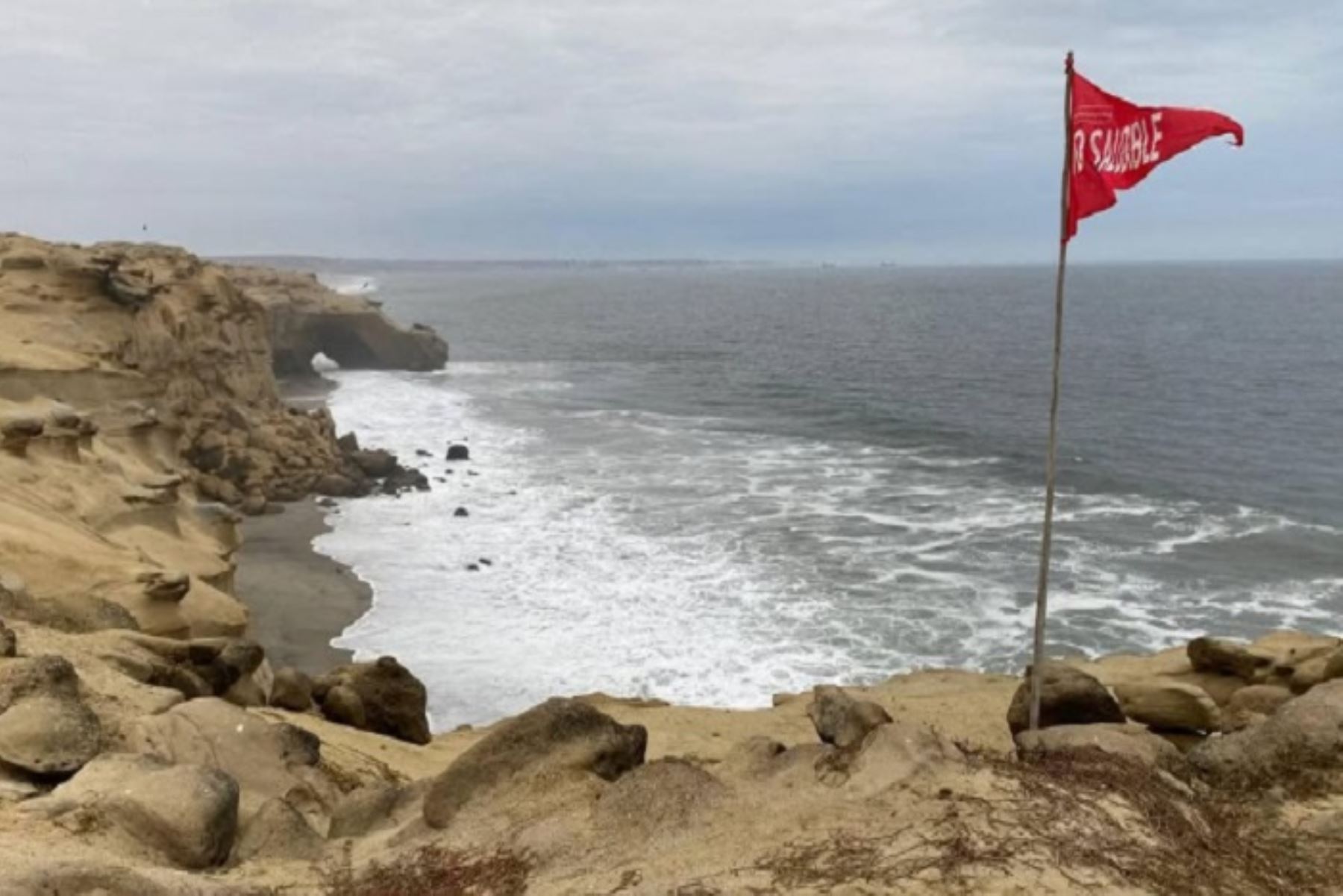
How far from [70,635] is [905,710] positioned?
12036 mm

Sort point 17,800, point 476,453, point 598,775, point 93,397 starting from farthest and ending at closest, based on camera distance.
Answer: point 476,453 < point 93,397 < point 598,775 < point 17,800

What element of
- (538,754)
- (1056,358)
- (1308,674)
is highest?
(1056,358)

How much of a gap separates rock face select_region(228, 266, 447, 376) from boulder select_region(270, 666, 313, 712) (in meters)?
55.7

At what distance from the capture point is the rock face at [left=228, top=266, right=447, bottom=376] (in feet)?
237

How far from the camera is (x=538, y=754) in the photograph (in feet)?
36.7

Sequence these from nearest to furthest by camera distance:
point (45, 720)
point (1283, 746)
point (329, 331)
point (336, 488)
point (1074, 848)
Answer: point (1074, 848) < point (45, 720) < point (1283, 746) < point (336, 488) < point (329, 331)

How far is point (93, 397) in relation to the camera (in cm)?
2877

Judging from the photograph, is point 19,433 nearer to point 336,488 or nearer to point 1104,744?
point 336,488

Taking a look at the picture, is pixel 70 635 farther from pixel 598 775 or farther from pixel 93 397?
pixel 93 397

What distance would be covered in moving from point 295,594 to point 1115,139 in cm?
2326

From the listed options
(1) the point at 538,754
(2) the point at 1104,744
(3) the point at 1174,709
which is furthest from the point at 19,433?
(3) the point at 1174,709

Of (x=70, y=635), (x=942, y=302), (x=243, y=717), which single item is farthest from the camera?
(x=942, y=302)

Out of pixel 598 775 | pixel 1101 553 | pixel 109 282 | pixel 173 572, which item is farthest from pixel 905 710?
pixel 109 282

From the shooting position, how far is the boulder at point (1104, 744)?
37.2ft
